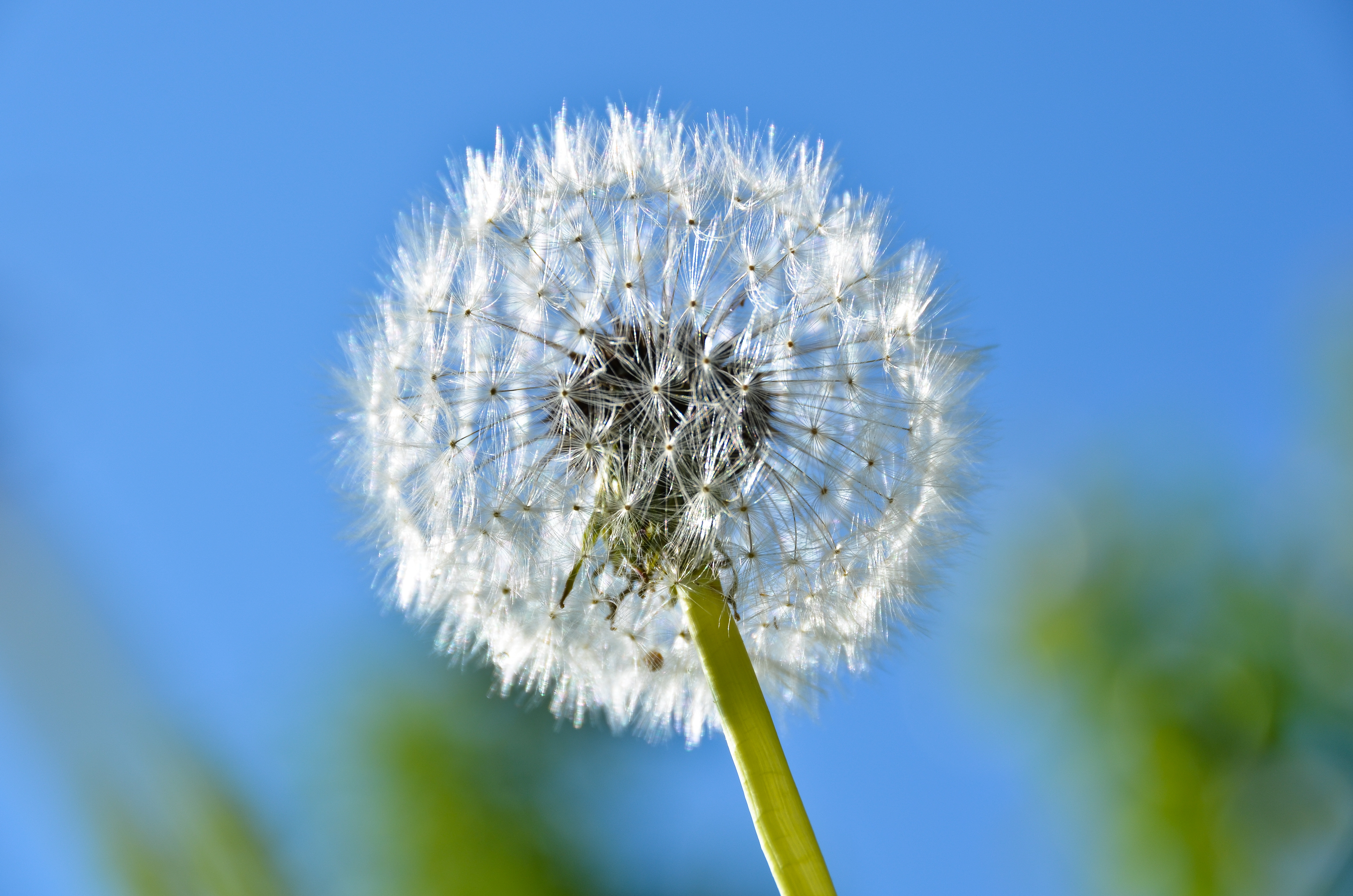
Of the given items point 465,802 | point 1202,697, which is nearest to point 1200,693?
point 1202,697

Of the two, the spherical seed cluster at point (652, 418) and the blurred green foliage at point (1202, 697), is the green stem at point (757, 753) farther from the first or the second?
the blurred green foliage at point (1202, 697)

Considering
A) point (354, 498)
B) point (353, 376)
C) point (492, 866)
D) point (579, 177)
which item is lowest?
point (492, 866)

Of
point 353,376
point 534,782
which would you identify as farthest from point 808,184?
point 534,782

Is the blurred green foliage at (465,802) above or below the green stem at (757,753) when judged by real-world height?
above

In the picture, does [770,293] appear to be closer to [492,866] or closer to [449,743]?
[492,866]

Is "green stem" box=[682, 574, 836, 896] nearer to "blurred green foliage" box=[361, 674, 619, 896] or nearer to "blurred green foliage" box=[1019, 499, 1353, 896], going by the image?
"blurred green foliage" box=[361, 674, 619, 896]

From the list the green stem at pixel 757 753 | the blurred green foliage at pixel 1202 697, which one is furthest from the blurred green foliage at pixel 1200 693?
the green stem at pixel 757 753
